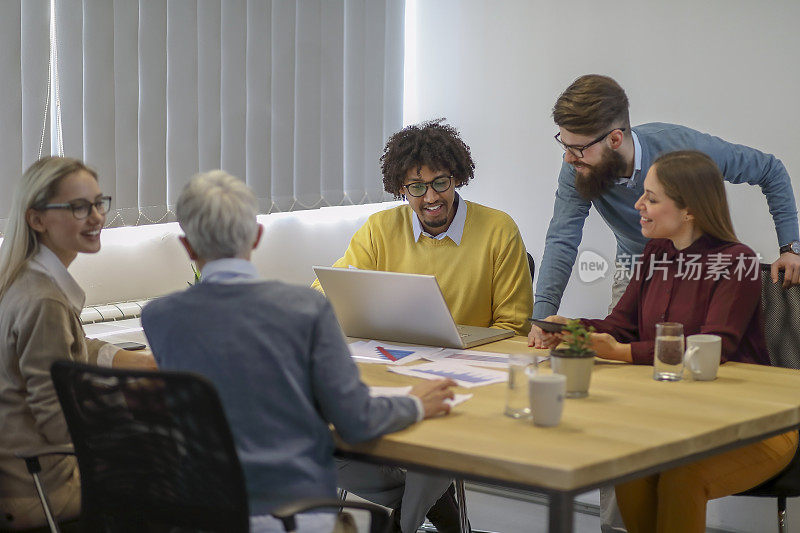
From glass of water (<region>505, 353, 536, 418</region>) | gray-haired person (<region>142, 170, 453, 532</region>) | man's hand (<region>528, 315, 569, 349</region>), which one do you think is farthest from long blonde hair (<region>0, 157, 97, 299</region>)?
man's hand (<region>528, 315, 569, 349</region>)

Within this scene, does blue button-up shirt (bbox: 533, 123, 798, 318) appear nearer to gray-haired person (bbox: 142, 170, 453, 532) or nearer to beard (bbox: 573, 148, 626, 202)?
beard (bbox: 573, 148, 626, 202)

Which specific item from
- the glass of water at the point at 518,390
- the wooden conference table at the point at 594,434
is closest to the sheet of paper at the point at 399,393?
the wooden conference table at the point at 594,434

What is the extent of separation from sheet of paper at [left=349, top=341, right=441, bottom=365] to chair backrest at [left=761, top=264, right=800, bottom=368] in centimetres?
102

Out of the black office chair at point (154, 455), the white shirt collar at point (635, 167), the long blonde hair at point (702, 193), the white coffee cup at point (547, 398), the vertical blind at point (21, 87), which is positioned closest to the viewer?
the black office chair at point (154, 455)

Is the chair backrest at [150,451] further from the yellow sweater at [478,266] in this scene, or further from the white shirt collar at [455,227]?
the white shirt collar at [455,227]

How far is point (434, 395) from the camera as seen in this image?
196 cm

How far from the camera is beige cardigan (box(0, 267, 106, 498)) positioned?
2.06 meters

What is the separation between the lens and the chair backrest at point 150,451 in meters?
1.58

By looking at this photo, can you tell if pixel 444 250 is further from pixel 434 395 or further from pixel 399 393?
pixel 434 395

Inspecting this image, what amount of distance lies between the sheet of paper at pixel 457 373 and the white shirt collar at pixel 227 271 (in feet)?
2.18

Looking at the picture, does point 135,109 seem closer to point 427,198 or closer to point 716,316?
point 427,198

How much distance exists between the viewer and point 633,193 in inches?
128

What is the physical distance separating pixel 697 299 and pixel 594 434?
0.89 metres

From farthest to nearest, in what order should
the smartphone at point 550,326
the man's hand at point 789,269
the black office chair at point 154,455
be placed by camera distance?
the man's hand at point 789,269 < the smartphone at point 550,326 < the black office chair at point 154,455
